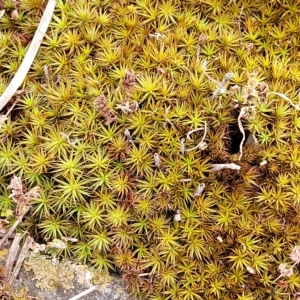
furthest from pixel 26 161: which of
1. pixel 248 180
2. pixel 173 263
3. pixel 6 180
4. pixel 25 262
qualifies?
pixel 248 180

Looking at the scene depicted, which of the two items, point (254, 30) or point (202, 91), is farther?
point (254, 30)

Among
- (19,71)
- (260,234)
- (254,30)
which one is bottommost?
(260,234)

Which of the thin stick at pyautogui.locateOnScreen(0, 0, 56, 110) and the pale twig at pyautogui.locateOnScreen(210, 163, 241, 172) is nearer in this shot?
the pale twig at pyautogui.locateOnScreen(210, 163, 241, 172)

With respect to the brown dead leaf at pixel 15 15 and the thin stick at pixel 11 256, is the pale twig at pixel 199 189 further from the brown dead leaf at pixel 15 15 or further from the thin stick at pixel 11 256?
the brown dead leaf at pixel 15 15

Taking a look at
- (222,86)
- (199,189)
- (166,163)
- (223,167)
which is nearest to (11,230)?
(166,163)

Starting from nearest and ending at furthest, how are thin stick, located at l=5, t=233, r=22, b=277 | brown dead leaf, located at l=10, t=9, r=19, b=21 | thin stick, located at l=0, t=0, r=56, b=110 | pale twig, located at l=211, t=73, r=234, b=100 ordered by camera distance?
pale twig, located at l=211, t=73, r=234, b=100 → thin stick, located at l=5, t=233, r=22, b=277 → thin stick, located at l=0, t=0, r=56, b=110 → brown dead leaf, located at l=10, t=9, r=19, b=21

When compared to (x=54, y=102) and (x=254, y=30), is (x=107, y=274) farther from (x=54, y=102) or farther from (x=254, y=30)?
(x=254, y=30)

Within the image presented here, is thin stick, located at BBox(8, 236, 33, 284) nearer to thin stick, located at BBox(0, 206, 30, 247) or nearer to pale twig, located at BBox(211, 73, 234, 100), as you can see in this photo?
thin stick, located at BBox(0, 206, 30, 247)

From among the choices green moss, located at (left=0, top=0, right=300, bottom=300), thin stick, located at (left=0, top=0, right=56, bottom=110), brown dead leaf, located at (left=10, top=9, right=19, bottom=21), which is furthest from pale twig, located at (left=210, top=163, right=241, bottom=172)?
brown dead leaf, located at (left=10, top=9, right=19, bottom=21)

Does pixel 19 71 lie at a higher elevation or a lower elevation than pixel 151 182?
higher
